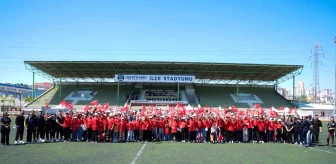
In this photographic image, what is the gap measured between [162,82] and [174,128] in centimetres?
2689

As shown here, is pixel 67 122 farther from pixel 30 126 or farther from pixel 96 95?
pixel 96 95

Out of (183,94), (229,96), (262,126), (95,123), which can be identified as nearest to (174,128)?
(95,123)

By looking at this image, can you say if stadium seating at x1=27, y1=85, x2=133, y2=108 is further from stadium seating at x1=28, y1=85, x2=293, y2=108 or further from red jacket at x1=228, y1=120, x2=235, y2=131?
red jacket at x1=228, y1=120, x2=235, y2=131

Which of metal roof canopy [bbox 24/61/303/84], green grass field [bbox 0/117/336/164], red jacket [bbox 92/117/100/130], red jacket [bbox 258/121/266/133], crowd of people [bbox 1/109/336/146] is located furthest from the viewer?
metal roof canopy [bbox 24/61/303/84]

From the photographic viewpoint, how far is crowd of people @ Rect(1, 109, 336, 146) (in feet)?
51.3

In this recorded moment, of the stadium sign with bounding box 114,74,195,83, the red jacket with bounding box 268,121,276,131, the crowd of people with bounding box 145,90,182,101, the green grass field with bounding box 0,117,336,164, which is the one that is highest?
the stadium sign with bounding box 114,74,195,83

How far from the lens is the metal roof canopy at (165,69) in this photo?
39875mm

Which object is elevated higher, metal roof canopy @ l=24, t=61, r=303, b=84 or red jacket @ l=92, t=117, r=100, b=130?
metal roof canopy @ l=24, t=61, r=303, b=84

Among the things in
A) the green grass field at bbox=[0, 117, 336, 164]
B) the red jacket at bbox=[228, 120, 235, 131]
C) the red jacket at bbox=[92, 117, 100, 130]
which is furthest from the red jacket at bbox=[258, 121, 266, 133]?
the red jacket at bbox=[92, 117, 100, 130]

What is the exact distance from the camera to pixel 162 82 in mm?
43000

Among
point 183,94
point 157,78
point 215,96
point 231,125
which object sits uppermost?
point 157,78

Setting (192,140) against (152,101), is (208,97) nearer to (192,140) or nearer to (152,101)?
(152,101)

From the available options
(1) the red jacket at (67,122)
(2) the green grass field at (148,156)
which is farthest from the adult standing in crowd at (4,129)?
(1) the red jacket at (67,122)

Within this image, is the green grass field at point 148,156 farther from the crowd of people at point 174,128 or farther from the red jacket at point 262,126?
the red jacket at point 262,126
